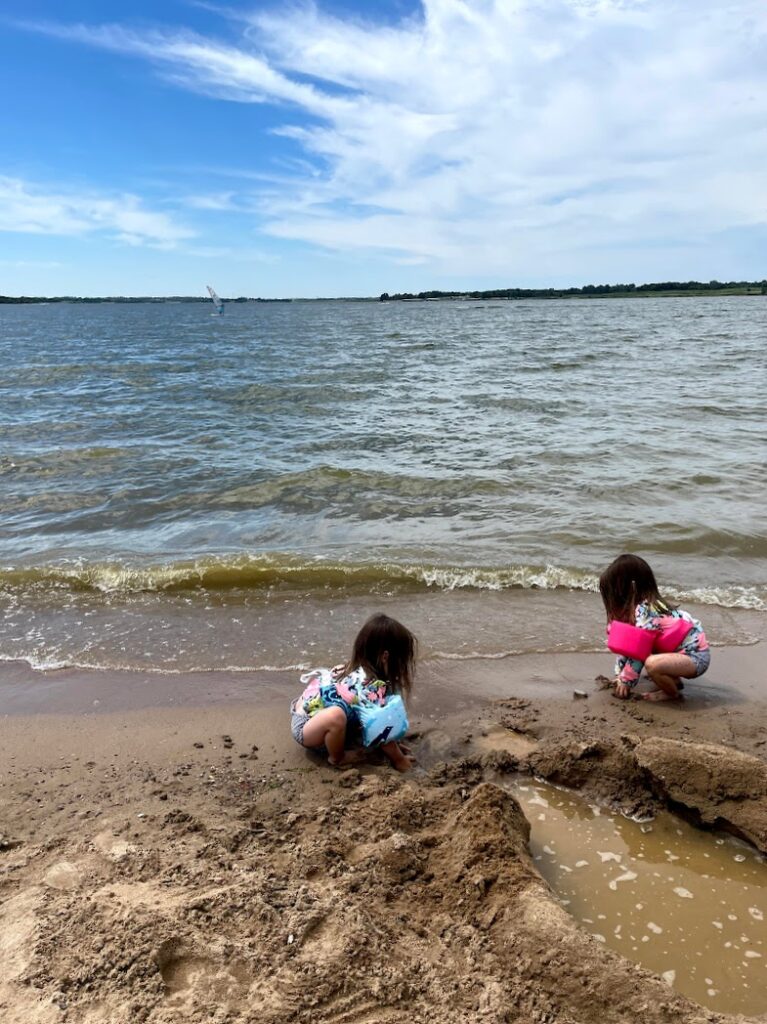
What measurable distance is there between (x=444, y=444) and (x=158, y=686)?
9.07 meters

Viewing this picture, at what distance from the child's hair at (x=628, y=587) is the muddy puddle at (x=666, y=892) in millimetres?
1580

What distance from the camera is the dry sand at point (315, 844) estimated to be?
2.31 meters

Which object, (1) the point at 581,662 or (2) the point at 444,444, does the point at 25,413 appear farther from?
(1) the point at 581,662

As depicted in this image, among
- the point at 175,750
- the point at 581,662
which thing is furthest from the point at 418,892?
the point at 581,662

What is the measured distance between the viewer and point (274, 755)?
4195 millimetres

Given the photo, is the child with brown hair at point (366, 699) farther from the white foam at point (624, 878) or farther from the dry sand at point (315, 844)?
the white foam at point (624, 878)

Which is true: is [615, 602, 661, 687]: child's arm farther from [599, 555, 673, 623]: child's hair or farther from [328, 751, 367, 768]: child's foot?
[328, 751, 367, 768]: child's foot

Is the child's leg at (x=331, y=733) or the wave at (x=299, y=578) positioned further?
the wave at (x=299, y=578)

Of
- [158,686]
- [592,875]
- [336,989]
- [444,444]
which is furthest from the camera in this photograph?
[444,444]

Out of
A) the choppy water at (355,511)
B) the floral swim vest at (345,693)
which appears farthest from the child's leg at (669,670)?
the floral swim vest at (345,693)

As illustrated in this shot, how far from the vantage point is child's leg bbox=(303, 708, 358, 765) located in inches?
157

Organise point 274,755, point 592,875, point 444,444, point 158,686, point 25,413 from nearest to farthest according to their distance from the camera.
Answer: point 592,875 < point 274,755 < point 158,686 < point 444,444 < point 25,413

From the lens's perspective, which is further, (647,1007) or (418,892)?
(418,892)

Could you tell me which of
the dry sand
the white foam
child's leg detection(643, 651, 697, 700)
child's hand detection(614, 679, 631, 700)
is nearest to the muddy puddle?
the white foam
